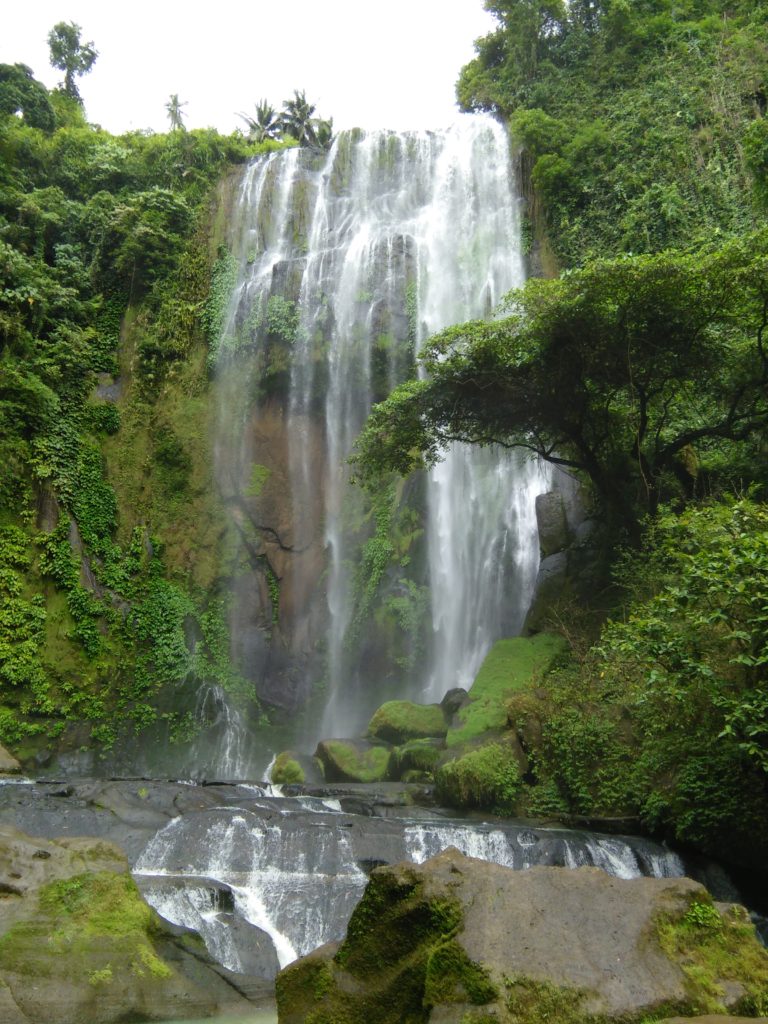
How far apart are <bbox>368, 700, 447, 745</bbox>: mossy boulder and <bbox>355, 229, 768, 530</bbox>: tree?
471 centimetres

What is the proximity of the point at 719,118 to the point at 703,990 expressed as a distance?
23379 mm

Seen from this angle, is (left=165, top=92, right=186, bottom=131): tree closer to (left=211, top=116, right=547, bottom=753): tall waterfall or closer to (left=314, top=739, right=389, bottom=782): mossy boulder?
(left=211, top=116, right=547, bottom=753): tall waterfall

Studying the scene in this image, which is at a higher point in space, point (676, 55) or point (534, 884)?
point (676, 55)

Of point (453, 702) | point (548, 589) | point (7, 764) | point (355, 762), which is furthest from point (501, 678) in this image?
point (7, 764)

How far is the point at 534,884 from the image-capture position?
407 centimetres

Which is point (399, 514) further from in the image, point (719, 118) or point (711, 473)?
point (719, 118)

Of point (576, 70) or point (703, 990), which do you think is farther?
point (576, 70)

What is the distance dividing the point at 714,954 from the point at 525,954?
950mm

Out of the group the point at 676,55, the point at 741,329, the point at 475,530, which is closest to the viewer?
the point at 741,329

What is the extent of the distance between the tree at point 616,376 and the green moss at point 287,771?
5793 millimetres

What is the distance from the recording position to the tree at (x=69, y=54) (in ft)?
103

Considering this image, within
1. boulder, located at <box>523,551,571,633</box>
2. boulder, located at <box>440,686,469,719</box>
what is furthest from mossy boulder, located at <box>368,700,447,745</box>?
boulder, located at <box>523,551,571,633</box>

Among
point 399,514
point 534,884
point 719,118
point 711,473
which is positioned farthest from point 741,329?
point 534,884

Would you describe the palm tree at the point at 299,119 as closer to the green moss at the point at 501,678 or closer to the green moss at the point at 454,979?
the green moss at the point at 501,678
